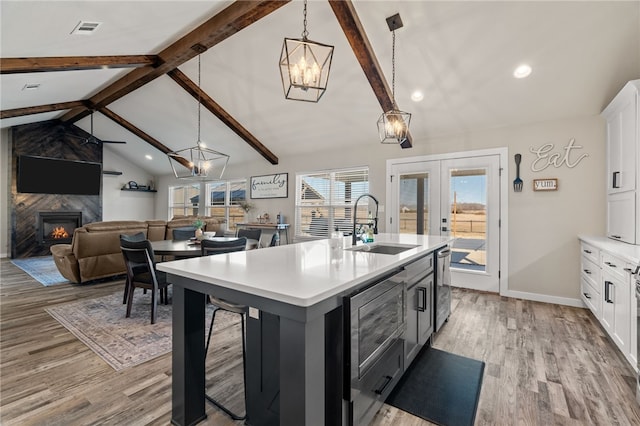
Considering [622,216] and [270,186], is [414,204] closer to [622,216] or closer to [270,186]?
[622,216]

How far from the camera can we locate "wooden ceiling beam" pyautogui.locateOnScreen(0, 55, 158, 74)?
11.4 feet

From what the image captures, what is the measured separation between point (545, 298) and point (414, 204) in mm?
2202

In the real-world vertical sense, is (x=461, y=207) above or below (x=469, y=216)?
above

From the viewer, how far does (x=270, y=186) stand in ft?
23.1

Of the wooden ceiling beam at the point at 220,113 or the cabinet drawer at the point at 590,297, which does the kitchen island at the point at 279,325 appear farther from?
the wooden ceiling beam at the point at 220,113

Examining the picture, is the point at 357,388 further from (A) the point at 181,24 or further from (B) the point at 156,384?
(A) the point at 181,24

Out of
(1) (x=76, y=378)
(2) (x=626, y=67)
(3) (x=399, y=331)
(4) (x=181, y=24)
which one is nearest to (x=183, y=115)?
(4) (x=181, y=24)

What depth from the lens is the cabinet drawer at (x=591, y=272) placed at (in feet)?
9.76

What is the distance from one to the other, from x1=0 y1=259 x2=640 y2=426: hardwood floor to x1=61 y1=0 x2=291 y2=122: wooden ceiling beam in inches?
138

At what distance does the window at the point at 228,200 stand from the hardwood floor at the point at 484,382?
4.83 m

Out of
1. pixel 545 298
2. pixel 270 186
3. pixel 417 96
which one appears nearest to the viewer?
pixel 545 298

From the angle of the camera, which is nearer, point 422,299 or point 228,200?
point 422,299

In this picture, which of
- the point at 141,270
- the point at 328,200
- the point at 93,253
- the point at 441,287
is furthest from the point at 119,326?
the point at 328,200

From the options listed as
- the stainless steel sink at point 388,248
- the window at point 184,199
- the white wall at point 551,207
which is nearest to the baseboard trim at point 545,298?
the white wall at point 551,207
